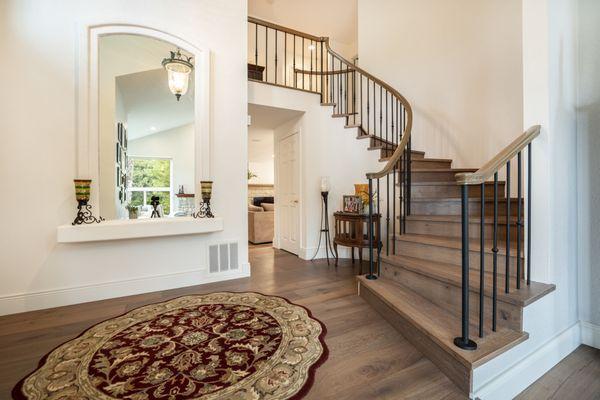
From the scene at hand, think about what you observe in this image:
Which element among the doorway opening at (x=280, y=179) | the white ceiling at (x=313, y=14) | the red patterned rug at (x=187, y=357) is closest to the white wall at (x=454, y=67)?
the white ceiling at (x=313, y=14)

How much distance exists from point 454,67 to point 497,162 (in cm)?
303

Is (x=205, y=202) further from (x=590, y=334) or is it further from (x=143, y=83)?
(x=590, y=334)

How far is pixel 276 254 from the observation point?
14.3 ft

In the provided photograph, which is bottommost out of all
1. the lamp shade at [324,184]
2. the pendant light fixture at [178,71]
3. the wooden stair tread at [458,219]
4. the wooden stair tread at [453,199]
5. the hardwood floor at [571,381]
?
the hardwood floor at [571,381]

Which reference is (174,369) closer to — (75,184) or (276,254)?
(75,184)

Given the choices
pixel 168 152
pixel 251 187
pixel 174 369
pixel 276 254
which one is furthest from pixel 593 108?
pixel 251 187

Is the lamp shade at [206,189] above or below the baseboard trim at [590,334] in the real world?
above

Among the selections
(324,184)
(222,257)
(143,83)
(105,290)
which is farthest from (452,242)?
(143,83)

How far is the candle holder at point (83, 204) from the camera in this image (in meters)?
2.28

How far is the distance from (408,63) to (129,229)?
14.7ft

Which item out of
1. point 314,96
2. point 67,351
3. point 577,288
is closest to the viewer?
point 67,351

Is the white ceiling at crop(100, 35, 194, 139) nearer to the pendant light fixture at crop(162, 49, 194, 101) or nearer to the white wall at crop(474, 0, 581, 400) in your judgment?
the pendant light fixture at crop(162, 49, 194, 101)

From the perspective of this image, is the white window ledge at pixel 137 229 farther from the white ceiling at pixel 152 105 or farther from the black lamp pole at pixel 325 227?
the black lamp pole at pixel 325 227

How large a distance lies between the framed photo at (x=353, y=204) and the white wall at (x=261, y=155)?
2.28 metres
